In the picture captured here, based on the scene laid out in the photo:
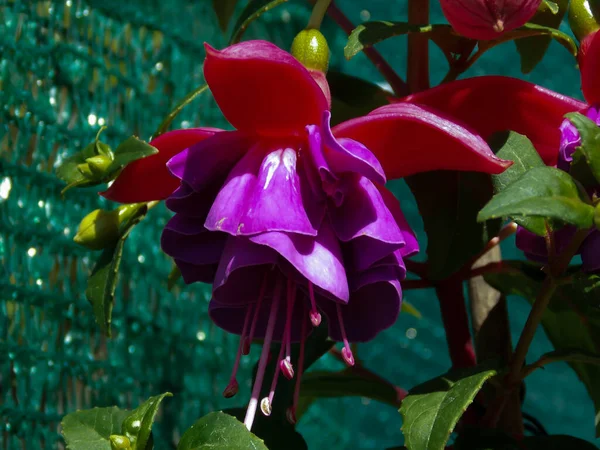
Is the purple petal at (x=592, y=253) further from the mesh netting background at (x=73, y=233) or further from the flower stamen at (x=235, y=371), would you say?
the mesh netting background at (x=73, y=233)

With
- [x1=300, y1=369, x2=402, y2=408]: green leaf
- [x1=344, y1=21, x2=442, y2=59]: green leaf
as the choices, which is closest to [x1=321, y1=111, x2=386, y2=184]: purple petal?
[x1=344, y1=21, x2=442, y2=59]: green leaf

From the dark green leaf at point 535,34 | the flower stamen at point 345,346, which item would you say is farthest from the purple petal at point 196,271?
the dark green leaf at point 535,34

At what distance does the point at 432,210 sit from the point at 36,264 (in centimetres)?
46

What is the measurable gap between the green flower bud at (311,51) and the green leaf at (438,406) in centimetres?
26

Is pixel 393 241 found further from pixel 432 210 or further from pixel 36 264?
pixel 36 264

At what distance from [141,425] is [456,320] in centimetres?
33

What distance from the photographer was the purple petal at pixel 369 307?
51 cm

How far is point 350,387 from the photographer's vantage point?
0.84 meters

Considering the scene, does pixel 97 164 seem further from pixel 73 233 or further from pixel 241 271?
pixel 73 233

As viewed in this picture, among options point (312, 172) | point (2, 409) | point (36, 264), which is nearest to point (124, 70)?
point (36, 264)

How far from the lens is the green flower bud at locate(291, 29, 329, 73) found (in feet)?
1.87

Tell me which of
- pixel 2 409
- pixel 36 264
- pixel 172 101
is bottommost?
pixel 2 409

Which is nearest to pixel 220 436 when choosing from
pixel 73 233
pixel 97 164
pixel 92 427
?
pixel 92 427

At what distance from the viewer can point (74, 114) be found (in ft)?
3.04
